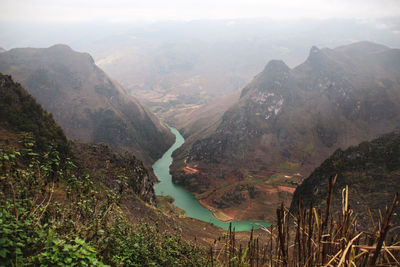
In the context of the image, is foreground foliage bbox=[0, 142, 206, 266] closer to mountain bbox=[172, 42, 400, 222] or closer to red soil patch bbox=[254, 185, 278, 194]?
mountain bbox=[172, 42, 400, 222]

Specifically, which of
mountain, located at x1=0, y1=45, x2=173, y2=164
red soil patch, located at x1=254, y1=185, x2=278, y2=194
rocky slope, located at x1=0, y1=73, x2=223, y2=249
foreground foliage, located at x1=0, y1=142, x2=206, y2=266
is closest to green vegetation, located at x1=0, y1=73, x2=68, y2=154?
rocky slope, located at x1=0, y1=73, x2=223, y2=249

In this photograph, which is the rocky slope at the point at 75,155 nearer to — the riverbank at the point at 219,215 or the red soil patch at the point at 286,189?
the riverbank at the point at 219,215

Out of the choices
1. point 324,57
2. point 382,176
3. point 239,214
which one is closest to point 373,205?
point 382,176

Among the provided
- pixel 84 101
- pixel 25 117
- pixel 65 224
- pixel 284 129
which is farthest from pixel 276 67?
pixel 65 224

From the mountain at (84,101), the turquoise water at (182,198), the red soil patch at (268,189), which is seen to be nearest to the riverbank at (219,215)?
the turquoise water at (182,198)

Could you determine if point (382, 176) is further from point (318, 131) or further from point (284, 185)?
point (318, 131)

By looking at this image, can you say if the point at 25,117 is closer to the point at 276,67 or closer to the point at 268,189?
the point at 268,189

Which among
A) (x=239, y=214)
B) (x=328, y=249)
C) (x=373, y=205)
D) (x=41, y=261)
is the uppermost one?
(x=328, y=249)
